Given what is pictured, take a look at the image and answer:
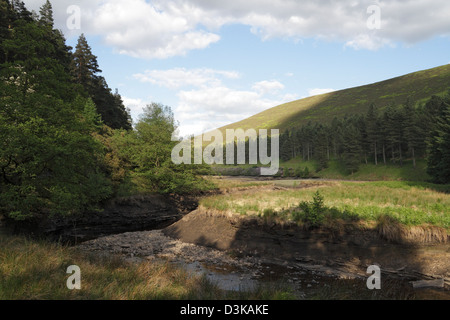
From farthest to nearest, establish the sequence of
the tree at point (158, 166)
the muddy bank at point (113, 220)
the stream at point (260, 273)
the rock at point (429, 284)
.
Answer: the tree at point (158, 166)
the muddy bank at point (113, 220)
the rock at point (429, 284)
the stream at point (260, 273)

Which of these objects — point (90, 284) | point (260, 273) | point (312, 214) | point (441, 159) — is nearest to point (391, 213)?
point (312, 214)

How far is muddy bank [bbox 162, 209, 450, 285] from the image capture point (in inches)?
449

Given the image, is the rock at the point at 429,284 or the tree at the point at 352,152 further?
the tree at the point at 352,152

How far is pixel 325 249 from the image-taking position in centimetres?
1347

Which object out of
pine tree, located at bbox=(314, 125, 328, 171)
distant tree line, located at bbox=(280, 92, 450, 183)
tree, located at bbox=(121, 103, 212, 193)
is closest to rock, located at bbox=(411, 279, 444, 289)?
tree, located at bbox=(121, 103, 212, 193)

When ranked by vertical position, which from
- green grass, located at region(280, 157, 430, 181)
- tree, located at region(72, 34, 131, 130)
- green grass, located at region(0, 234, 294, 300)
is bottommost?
green grass, located at region(0, 234, 294, 300)

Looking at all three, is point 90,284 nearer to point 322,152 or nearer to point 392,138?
point 392,138

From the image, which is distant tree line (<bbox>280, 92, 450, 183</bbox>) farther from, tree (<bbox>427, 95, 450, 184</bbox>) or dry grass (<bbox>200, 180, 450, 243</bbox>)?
dry grass (<bbox>200, 180, 450, 243</bbox>)

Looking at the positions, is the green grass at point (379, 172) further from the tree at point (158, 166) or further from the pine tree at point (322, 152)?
the tree at point (158, 166)

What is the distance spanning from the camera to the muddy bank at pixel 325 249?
11.4 metres

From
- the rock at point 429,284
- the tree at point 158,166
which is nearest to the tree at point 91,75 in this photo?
the tree at point 158,166

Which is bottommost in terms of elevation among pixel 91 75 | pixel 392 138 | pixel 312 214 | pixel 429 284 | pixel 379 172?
pixel 429 284
